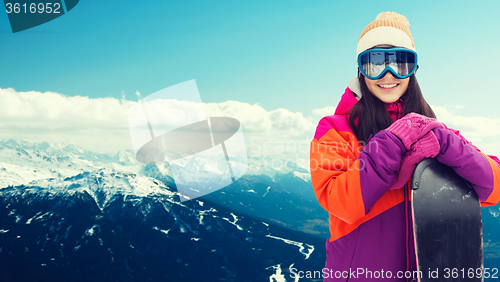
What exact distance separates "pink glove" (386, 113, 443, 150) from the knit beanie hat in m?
0.93

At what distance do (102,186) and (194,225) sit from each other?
3202 inches

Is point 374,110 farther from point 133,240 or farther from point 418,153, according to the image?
point 133,240

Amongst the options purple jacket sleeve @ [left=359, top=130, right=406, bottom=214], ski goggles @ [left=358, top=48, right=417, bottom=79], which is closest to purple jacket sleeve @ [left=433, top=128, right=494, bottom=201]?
purple jacket sleeve @ [left=359, top=130, right=406, bottom=214]

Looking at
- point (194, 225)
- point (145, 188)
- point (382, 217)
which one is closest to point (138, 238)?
point (194, 225)

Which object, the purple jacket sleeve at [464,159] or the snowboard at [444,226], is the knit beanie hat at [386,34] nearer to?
the purple jacket sleeve at [464,159]

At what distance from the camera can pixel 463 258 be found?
2.28m

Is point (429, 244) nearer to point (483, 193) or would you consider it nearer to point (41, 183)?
point (483, 193)

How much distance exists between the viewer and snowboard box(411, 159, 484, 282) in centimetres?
223

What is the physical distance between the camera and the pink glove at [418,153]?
213 cm

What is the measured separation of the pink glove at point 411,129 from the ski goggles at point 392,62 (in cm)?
66

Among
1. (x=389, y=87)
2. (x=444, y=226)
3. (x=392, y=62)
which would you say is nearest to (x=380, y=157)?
(x=444, y=226)

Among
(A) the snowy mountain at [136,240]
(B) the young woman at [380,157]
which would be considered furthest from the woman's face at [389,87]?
(A) the snowy mountain at [136,240]

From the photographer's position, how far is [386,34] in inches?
105

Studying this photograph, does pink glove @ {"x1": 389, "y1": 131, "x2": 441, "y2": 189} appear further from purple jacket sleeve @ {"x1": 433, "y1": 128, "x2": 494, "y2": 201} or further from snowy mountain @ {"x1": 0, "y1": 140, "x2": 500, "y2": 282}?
snowy mountain @ {"x1": 0, "y1": 140, "x2": 500, "y2": 282}
